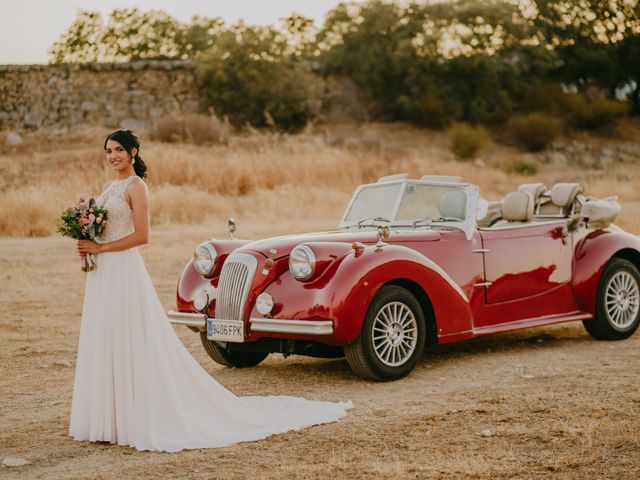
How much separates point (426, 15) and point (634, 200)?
65.9ft

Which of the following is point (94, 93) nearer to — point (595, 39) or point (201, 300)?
point (595, 39)

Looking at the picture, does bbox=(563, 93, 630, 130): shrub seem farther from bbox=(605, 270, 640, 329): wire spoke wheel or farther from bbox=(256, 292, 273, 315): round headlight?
bbox=(256, 292, 273, 315): round headlight

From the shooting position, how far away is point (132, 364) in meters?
6.12

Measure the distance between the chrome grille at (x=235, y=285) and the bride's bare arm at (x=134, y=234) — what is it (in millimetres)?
1796

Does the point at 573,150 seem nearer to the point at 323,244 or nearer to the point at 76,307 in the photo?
the point at 76,307

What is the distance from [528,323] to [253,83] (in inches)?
1182

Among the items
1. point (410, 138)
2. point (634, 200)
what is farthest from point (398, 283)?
point (410, 138)

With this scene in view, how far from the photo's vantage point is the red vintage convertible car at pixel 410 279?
7.78 meters

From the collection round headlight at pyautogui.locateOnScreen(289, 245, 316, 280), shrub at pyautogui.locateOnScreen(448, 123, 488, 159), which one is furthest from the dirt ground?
shrub at pyautogui.locateOnScreen(448, 123, 488, 159)

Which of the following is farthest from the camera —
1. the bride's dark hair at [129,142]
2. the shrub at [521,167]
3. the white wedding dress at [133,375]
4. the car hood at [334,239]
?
the shrub at [521,167]

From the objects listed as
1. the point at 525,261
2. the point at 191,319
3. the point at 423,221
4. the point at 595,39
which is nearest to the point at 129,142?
the point at 191,319

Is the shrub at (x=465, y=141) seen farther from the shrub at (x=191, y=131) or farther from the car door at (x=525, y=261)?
the car door at (x=525, y=261)

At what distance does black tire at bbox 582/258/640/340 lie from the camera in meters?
9.92

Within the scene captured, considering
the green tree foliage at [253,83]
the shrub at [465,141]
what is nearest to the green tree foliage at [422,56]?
the green tree foliage at [253,83]
